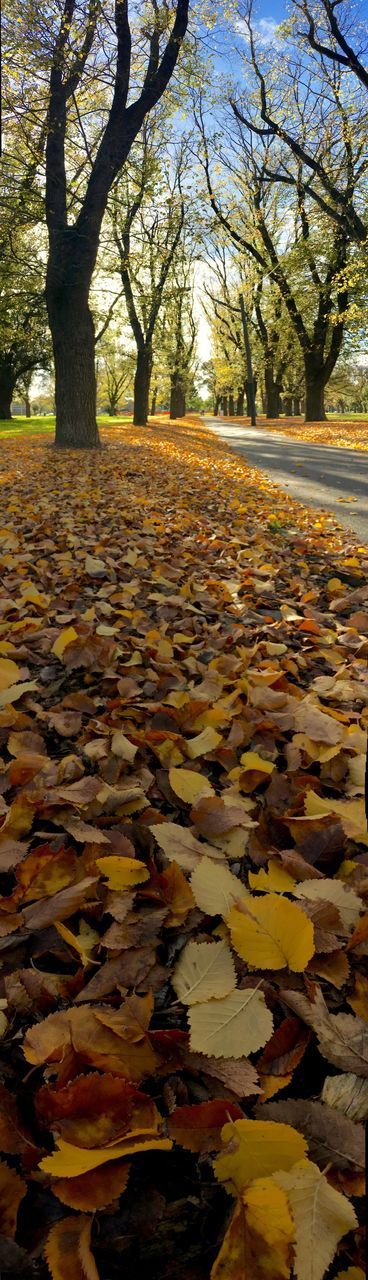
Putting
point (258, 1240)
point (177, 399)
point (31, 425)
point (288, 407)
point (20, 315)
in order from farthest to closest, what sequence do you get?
point (288, 407), point (177, 399), point (31, 425), point (20, 315), point (258, 1240)

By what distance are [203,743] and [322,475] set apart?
349 inches

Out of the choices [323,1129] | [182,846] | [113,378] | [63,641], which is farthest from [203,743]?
[113,378]

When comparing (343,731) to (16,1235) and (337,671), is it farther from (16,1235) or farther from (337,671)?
(16,1235)

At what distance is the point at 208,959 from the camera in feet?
3.62

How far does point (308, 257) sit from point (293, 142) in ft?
11.4

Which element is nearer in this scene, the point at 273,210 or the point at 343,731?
the point at 343,731

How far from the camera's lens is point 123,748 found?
1.73 meters

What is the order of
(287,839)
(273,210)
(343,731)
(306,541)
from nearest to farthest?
(287,839)
(343,731)
(306,541)
(273,210)

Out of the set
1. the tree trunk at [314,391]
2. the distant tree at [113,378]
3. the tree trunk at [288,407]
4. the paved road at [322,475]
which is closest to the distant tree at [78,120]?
the paved road at [322,475]

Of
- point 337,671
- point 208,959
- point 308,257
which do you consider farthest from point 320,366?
point 208,959

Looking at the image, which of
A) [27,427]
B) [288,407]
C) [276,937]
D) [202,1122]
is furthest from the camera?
[288,407]

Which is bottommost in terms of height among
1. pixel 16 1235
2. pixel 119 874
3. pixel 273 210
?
pixel 16 1235

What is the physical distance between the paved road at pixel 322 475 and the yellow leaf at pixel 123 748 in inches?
154

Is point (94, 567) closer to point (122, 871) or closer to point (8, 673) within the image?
point (8, 673)
